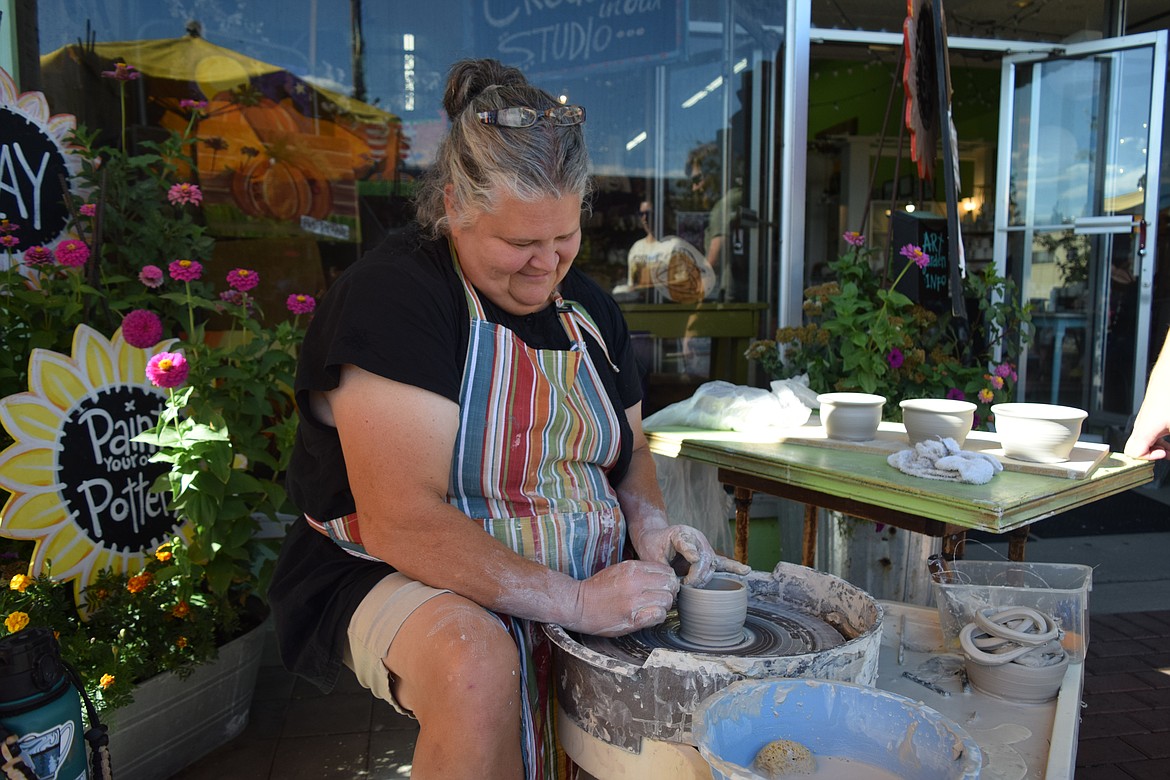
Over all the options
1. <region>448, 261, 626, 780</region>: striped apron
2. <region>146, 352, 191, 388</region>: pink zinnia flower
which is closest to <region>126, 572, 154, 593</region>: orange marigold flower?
<region>146, 352, 191, 388</region>: pink zinnia flower

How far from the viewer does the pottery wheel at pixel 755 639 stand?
134 centimetres

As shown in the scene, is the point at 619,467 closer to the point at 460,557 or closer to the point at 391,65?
the point at 460,557

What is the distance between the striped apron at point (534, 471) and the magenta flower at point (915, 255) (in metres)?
1.93

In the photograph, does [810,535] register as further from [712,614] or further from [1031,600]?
[712,614]

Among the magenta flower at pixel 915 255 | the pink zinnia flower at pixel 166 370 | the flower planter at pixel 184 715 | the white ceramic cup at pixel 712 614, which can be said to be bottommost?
the flower planter at pixel 184 715

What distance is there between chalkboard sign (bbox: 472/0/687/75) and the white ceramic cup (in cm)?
341

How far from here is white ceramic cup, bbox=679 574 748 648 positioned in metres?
1.36

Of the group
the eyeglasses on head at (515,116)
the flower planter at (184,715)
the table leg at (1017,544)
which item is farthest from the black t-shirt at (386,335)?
the table leg at (1017,544)

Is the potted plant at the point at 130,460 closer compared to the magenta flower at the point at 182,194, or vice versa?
the potted plant at the point at 130,460

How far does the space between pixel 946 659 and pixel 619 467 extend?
2.62 ft

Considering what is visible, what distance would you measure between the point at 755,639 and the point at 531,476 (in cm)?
50

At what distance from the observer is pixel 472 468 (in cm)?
146

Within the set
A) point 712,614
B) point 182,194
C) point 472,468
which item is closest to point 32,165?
point 182,194

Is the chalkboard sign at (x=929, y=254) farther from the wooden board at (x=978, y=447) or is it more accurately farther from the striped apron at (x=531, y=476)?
the striped apron at (x=531, y=476)
